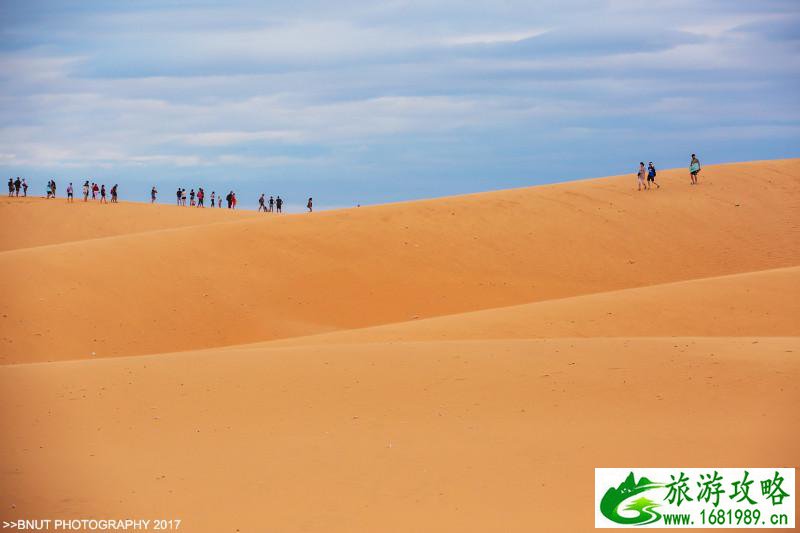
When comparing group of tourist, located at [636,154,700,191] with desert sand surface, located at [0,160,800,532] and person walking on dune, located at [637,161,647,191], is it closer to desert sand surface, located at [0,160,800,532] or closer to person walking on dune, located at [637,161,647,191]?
person walking on dune, located at [637,161,647,191]

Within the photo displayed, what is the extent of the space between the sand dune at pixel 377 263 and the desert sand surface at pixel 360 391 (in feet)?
0.33

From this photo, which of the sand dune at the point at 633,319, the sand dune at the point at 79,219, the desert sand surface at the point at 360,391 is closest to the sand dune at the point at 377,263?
the desert sand surface at the point at 360,391

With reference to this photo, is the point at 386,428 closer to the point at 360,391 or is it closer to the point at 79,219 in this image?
the point at 360,391

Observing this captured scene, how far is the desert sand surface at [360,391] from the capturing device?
382 inches

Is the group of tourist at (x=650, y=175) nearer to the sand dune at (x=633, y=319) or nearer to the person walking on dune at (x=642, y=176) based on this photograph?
the person walking on dune at (x=642, y=176)

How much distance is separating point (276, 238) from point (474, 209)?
6.84 m

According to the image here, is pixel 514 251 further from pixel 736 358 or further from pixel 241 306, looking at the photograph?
pixel 736 358

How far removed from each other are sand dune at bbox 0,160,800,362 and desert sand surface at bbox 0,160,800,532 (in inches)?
4.0

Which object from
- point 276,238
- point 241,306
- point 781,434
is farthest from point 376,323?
point 781,434

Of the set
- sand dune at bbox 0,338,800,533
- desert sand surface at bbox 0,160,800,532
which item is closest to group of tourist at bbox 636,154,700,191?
desert sand surface at bbox 0,160,800,532

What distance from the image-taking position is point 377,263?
27.5 m

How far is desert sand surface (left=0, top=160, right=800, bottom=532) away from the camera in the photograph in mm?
9695

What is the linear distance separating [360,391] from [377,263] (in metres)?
14.9

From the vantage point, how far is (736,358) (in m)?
13.5
